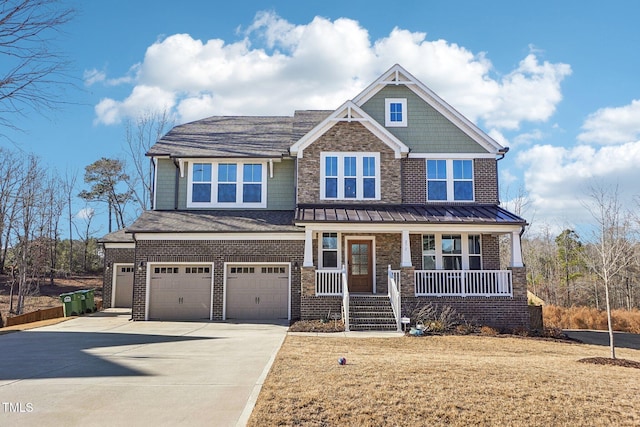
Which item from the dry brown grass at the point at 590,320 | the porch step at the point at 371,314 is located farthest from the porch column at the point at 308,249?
the dry brown grass at the point at 590,320

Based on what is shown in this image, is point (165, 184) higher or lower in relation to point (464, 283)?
higher

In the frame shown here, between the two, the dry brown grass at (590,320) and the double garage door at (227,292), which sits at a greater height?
the double garage door at (227,292)

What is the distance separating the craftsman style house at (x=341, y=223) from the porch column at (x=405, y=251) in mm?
77

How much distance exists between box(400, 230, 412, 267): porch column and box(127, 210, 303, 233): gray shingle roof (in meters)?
3.73

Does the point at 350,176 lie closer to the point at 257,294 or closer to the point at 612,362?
the point at 257,294

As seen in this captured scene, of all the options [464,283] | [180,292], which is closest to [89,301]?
[180,292]

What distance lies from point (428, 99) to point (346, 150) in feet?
13.4

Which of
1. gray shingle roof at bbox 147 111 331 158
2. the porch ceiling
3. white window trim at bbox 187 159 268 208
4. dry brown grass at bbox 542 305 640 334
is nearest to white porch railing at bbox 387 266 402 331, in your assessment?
the porch ceiling

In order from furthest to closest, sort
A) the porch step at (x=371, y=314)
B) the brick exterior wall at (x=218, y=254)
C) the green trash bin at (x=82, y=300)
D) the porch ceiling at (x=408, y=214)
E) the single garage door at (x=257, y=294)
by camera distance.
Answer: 1. the green trash bin at (x=82, y=300)
2. the single garage door at (x=257, y=294)
3. the brick exterior wall at (x=218, y=254)
4. the porch ceiling at (x=408, y=214)
5. the porch step at (x=371, y=314)

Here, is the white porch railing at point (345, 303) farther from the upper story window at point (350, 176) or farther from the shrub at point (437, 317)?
the upper story window at point (350, 176)

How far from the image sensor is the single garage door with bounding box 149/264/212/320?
19.0 m

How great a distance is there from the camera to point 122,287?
2358cm

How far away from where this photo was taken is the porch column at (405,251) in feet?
56.6

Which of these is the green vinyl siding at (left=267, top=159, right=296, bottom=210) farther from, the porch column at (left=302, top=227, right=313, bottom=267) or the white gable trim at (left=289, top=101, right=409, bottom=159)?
the porch column at (left=302, top=227, right=313, bottom=267)
